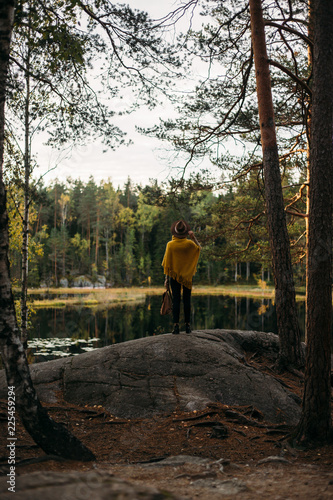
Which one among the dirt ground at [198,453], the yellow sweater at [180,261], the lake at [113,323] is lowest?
the lake at [113,323]

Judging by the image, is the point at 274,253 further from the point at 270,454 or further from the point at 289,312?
the point at 270,454

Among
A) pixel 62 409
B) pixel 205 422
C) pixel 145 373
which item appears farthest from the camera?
pixel 145 373

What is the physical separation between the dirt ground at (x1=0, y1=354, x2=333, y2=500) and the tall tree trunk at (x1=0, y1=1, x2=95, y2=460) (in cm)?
15

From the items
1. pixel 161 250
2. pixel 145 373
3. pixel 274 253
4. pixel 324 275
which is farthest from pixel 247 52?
pixel 161 250

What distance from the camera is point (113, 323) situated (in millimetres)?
22688

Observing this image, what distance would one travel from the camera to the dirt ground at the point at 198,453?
2768mm

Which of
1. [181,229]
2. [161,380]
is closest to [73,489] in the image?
[161,380]

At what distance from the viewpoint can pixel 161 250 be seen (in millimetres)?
47031

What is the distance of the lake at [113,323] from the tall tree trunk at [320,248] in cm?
1169

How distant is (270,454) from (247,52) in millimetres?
8346

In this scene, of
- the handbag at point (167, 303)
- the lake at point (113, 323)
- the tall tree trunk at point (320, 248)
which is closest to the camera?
the tall tree trunk at point (320, 248)

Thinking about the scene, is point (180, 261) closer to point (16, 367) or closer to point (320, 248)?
point (320, 248)

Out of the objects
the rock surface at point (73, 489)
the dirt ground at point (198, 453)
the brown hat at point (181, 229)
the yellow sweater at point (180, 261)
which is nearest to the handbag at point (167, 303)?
the yellow sweater at point (180, 261)

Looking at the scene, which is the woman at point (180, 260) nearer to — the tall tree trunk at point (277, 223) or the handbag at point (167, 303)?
the handbag at point (167, 303)
